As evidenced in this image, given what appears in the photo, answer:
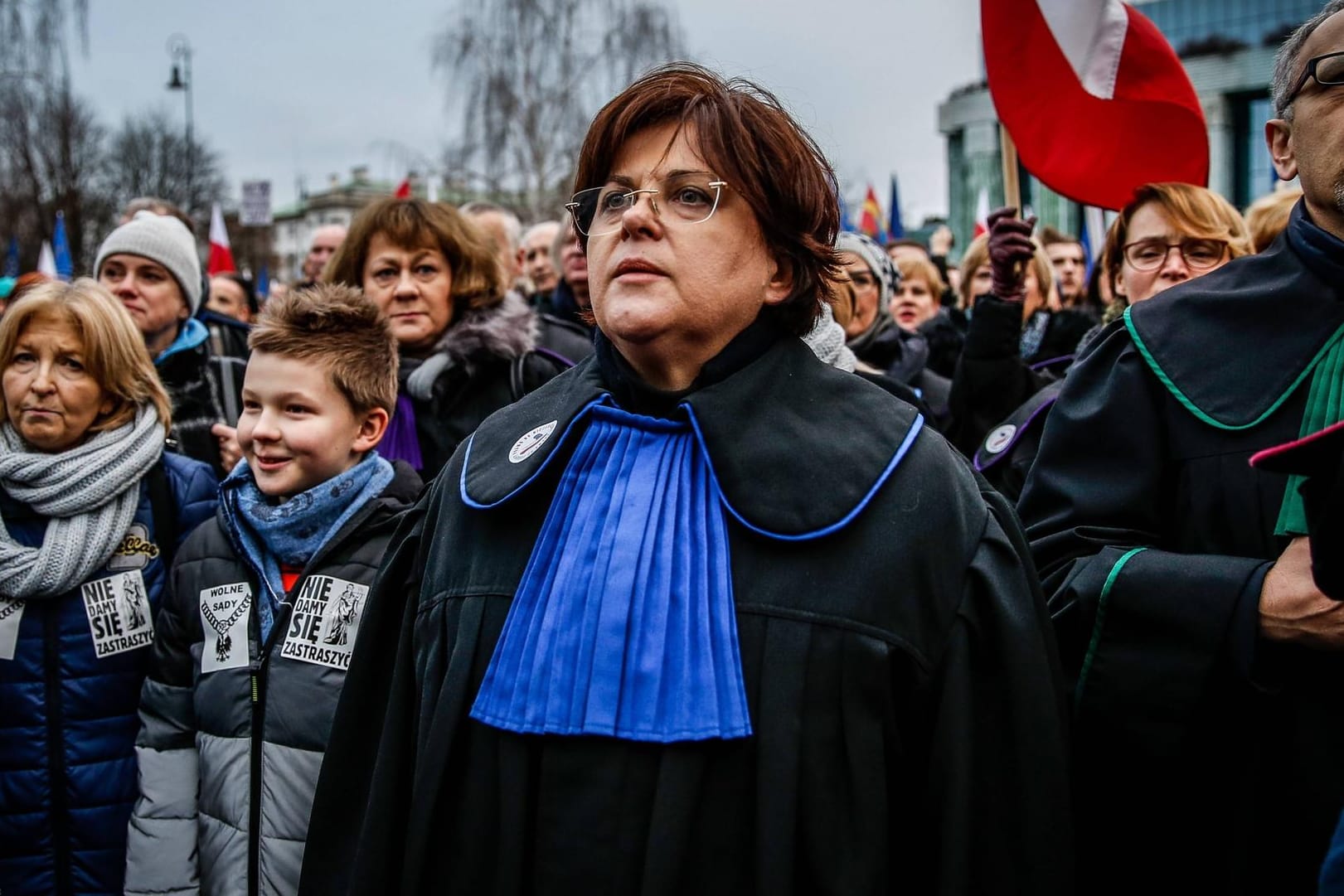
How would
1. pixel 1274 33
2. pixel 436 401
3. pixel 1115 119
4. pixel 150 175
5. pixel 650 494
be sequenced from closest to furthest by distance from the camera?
1. pixel 650 494
2. pixel 1115 119
3. pixel 436 401
4. pixel 150 175
5. pixel 1274 33

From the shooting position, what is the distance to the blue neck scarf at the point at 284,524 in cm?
270

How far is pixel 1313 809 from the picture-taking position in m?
1.77

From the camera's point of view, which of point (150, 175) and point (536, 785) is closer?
point (536, 785)

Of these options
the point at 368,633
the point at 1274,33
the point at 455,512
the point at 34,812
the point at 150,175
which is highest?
the point at 1274,33

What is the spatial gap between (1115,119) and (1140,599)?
1940 mm

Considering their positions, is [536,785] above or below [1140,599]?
below

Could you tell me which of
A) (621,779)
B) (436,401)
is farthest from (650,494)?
(436,401)

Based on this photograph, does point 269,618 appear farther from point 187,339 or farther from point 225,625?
point 187,339

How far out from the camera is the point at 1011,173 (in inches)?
127

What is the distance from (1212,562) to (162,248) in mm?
3768

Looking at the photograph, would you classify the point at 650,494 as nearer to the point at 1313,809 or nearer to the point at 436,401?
the point at 1313,809

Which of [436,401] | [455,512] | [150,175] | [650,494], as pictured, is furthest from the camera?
[150,175]

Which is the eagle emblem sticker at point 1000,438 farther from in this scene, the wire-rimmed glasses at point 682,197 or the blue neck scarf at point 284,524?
the blue neck scarf at point 284,524

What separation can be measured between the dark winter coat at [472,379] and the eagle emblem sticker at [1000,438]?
4.70 feet
